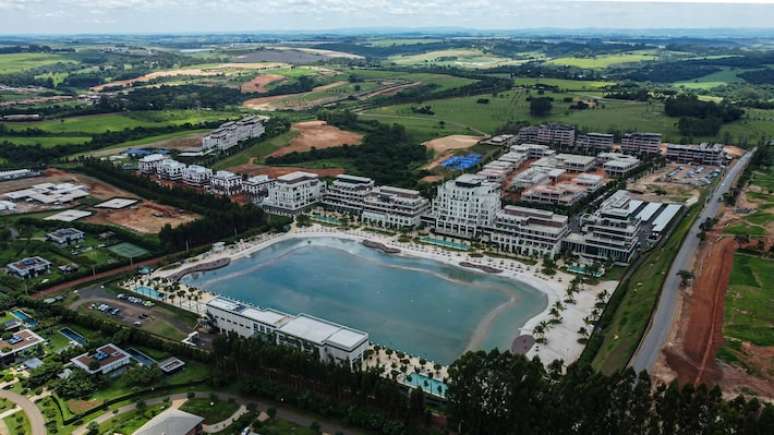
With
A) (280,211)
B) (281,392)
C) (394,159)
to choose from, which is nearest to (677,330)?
(281,392)

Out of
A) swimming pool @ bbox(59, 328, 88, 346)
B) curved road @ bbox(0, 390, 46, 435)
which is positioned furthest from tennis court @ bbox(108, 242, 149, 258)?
curved road @ bbox(0, 390, 46, 435)

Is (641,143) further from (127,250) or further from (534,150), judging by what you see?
(127,250)

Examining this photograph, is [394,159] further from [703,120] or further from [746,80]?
[746,80]

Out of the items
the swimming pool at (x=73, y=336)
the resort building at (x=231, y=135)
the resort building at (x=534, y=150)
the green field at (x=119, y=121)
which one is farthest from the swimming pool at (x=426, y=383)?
the green field at (x=119, y=121)

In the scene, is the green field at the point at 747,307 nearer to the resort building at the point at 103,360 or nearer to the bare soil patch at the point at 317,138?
the resort building at the point at 103,360

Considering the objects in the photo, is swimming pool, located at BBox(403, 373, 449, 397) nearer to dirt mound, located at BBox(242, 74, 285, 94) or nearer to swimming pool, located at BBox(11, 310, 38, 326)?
swimming pool, located at BBox(11, 310, 38, 326)

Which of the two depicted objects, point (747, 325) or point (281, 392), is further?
point (747, 325)
